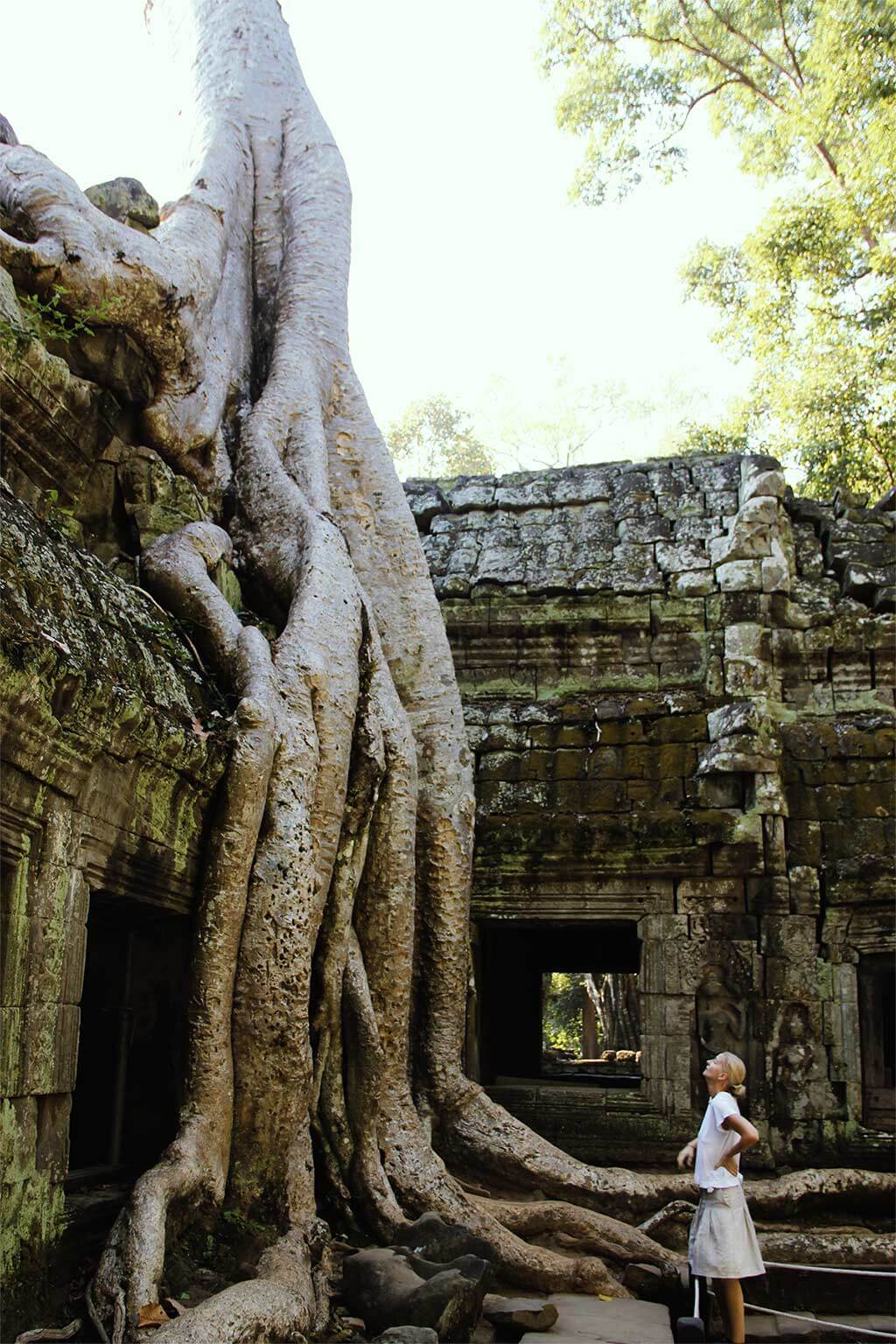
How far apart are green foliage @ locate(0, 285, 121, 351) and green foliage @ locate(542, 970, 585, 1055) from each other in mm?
13612

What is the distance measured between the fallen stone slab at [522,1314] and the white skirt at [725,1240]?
1.49 feet

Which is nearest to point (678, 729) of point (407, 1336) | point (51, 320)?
point (51, 320)

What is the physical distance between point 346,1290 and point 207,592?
2104mm

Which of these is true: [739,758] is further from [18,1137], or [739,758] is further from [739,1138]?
[18,1137]

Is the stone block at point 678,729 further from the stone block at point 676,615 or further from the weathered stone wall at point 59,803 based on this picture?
the weathered stone wall at point 59,803

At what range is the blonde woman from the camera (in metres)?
3.63

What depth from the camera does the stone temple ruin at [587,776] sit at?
3.22 m

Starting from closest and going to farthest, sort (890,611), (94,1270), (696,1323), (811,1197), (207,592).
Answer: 1. (94,1270)
2. (696,1323)
3. (207,592)
4. (811,1197)
5. (890,611)

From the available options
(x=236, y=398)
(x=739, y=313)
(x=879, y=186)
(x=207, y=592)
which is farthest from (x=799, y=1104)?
(x=739, y=313)

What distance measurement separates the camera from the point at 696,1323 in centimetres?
372

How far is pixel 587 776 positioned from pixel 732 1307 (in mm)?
2851

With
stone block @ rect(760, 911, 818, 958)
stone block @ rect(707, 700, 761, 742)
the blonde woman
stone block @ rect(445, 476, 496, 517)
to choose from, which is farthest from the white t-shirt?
stone block @ rect(445, 476, 496, 517)

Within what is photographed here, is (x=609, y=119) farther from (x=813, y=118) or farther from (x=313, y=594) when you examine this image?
(x=313, y=594)

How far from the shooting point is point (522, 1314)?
3.59 metres
